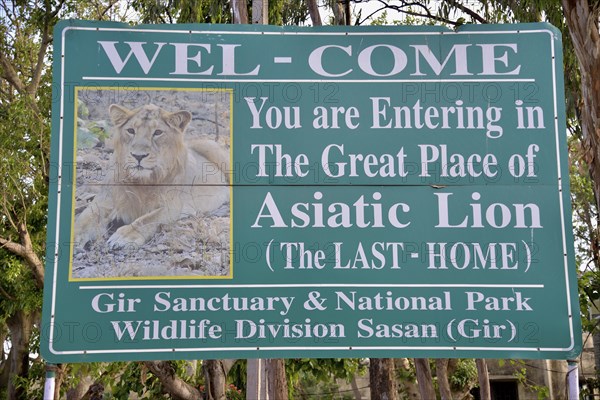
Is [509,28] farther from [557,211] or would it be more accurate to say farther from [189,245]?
[189,245]

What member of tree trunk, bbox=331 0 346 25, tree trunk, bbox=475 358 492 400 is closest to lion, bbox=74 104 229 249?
tree trunk, bbox=331 0 346 25

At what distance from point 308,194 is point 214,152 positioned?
2.36 feet

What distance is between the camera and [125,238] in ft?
19.8

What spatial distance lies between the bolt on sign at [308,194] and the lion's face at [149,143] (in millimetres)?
15

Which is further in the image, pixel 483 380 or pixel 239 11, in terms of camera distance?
pixel 483 380

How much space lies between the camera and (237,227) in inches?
239

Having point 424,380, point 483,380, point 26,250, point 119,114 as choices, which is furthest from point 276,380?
point 26,250

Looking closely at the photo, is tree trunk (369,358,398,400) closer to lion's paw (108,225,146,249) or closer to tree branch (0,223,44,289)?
tree branch (0,223,44,289)

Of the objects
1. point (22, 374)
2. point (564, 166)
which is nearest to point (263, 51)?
point (564, 166)

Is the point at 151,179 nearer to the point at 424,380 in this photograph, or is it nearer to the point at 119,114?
the point at 119,114

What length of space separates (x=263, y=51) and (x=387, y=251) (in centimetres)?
167

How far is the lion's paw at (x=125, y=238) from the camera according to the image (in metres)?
6.02

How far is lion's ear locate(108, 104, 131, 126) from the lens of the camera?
620 cm

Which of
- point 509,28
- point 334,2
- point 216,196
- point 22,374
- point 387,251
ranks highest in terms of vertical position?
point 334,2
